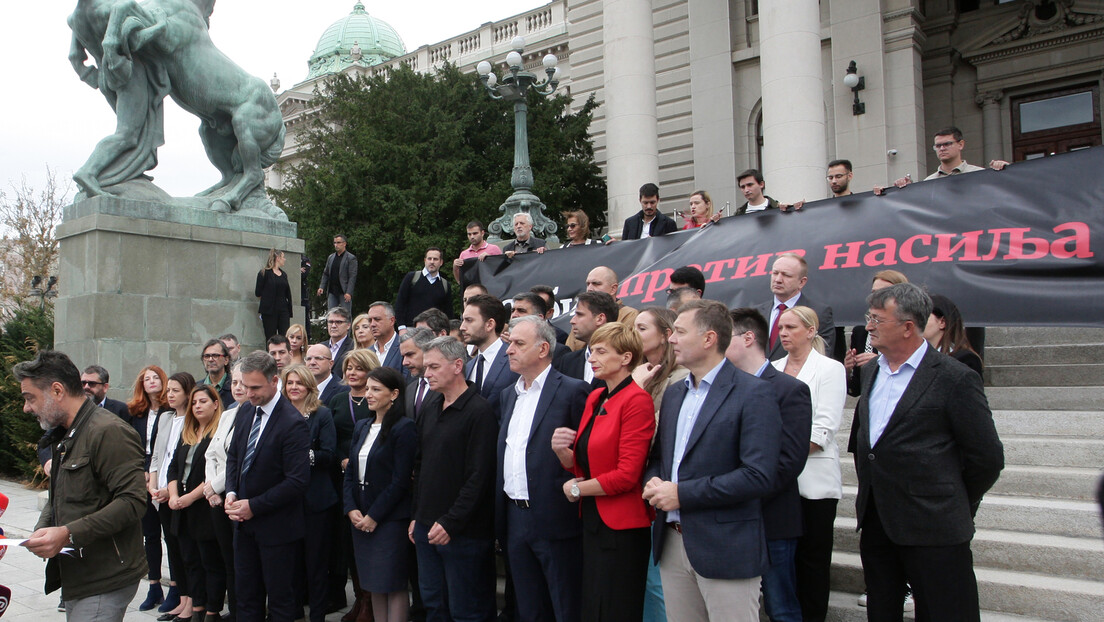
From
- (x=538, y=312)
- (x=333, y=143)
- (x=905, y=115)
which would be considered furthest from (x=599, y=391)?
(x=333, y=143)

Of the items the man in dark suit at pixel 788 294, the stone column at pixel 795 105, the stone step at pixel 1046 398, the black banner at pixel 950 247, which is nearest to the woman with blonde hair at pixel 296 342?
the black banner at pixel 950 247

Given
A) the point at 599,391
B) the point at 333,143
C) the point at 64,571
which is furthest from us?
the point at 333,143

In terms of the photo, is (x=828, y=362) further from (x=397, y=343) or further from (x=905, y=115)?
(x=905, y=115)

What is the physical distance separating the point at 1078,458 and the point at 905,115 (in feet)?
48.9

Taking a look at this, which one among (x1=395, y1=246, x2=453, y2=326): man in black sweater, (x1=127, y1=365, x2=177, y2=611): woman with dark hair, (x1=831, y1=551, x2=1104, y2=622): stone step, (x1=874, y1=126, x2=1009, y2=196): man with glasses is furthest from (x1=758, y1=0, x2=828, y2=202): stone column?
(x1=127, y1=365, x2=177, y2=611): woman with dark hair

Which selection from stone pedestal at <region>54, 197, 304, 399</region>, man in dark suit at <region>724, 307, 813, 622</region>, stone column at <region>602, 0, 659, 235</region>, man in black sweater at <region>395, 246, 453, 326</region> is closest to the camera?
man in dark suit at <region>724, 307, 813, 622</region>

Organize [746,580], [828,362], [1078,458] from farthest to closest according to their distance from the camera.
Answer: [1078,458]
[828,362]
[746,580]

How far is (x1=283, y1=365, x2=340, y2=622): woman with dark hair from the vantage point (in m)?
6.30

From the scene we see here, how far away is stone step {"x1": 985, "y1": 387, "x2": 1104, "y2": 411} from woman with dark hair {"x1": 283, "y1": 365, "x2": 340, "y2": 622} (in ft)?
18.2

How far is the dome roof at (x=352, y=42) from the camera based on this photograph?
6294 cm

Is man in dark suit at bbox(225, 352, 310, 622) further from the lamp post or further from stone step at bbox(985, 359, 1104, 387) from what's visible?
the lamp post

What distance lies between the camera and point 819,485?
479 centimetres

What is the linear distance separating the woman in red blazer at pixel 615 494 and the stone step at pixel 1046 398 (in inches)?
162

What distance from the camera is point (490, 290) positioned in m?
10.6
